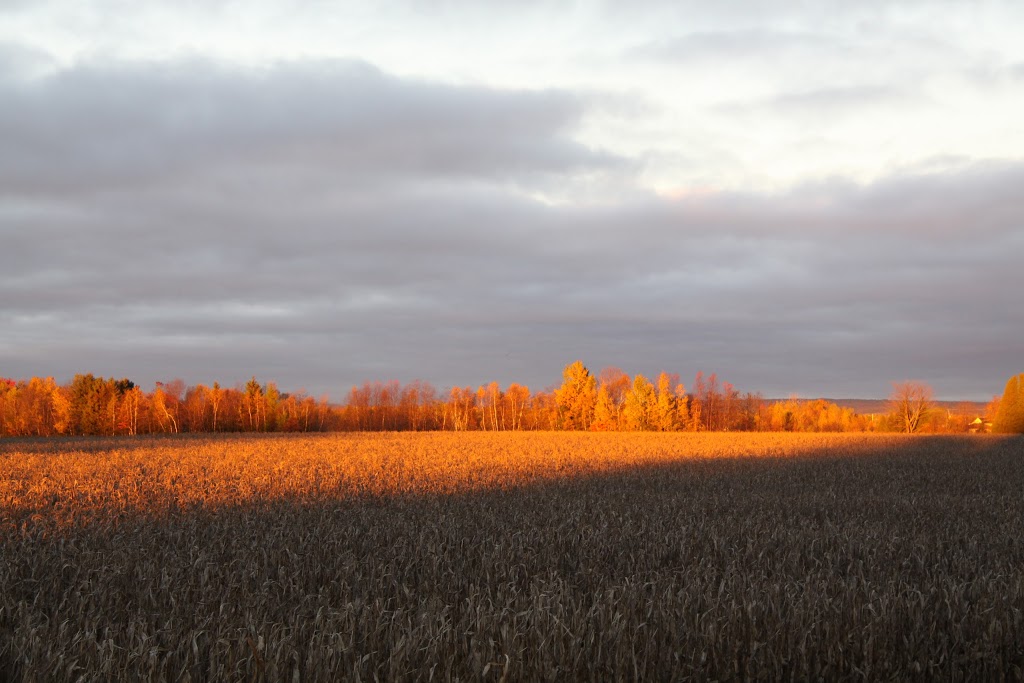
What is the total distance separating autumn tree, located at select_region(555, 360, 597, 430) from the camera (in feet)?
303

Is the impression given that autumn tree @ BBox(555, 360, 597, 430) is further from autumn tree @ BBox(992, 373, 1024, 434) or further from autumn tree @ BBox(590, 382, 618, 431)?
autumn tree @ BBox(992, 373, 1024, 434)

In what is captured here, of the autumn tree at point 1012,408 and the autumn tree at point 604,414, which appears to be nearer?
the autumn tree at point 1012,408

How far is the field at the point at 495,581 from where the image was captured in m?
4.85

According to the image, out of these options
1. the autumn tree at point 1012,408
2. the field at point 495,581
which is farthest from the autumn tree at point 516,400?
the field at point 495,581

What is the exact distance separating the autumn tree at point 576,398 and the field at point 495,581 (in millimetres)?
73596

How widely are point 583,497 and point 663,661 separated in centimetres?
1091

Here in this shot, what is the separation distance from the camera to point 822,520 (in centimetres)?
1377

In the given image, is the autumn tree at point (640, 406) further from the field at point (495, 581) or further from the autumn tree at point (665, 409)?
the field at point (495, 581)

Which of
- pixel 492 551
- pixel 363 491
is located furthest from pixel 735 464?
pixel 492 551

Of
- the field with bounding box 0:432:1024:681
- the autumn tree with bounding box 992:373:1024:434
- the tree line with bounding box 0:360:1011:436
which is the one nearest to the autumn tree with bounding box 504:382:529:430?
the tree line with bounding box 0:360:1011:436

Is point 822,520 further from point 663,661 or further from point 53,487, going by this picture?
point 53,487

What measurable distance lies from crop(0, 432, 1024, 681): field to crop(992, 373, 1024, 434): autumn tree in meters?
74.1

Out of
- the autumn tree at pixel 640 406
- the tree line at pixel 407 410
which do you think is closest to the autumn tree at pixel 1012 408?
the tree line at pixel 407 410

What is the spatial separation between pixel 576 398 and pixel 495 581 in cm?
8587
